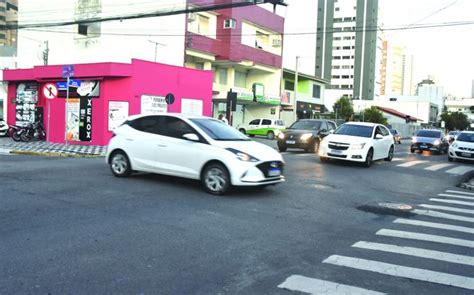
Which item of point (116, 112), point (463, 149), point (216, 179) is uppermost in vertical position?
point (116, 112)

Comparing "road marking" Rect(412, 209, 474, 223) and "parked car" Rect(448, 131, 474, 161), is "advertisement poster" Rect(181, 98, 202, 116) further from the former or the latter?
"road marking" Rect(412, 209, 474, 223)

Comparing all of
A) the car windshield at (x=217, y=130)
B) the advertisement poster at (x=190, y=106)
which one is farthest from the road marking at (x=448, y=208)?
the advertisement poster at (x=190, y=106)

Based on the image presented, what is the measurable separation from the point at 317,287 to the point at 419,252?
6.77 feet

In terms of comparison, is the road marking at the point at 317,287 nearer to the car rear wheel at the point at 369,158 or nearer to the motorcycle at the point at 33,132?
the car rear wheel at the point at 369,158

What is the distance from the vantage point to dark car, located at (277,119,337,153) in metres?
21.7

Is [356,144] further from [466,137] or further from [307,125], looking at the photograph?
[466,137]

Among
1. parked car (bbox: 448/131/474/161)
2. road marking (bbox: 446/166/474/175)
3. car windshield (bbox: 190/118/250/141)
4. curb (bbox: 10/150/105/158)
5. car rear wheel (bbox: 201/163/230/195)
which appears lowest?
curb (bbox: 10/150/105/158)

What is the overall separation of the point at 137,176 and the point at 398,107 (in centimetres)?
9433

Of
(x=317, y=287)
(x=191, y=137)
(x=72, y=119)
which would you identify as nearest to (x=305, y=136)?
(x=72, y=119)

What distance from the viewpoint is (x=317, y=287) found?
14.6 ft

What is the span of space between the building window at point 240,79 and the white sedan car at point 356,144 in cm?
2827

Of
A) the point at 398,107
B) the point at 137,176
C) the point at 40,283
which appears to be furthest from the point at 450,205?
the point at 398,107

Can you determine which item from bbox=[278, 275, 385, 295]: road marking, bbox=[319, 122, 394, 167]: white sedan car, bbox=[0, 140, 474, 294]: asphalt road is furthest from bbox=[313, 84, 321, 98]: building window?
bbox=[278, 275, 385, 295]: road marking

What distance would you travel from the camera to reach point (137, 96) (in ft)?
75.1
